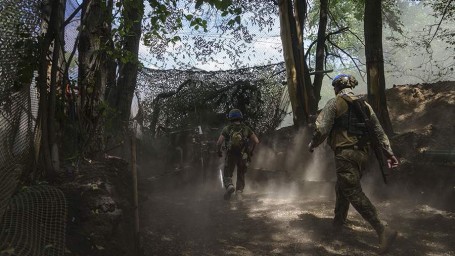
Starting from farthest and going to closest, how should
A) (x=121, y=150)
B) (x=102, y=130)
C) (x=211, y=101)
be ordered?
(x=211, y=101) < (x=121, y=150) < (x=102, y=130)

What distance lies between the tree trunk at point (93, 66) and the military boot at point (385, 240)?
3.67m

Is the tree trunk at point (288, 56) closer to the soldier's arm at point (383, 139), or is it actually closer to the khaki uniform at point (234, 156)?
the khaki uniform at point (234, 156)

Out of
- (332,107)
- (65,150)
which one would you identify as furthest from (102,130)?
(332,107)

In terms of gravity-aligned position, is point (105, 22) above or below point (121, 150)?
above

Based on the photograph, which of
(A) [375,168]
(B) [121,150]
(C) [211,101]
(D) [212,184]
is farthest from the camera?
(C) [211,101]

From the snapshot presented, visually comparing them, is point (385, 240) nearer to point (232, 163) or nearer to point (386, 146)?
point (386, 146)

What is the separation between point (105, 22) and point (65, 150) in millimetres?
1837

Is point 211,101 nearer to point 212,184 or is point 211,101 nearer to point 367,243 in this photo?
point 212,184

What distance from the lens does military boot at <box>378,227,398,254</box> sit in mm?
4750

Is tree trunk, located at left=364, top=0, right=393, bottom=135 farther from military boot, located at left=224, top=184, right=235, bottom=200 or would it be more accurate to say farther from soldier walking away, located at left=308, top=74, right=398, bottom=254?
soldier walking away, located at left=308, top=74, right=398, bottom=254

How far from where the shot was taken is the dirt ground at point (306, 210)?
523cm

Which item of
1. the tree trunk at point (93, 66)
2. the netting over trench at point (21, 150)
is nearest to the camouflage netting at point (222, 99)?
the tree trunk at point (93, 66)

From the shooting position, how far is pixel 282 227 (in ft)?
19.8

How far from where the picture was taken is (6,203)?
3443mm
